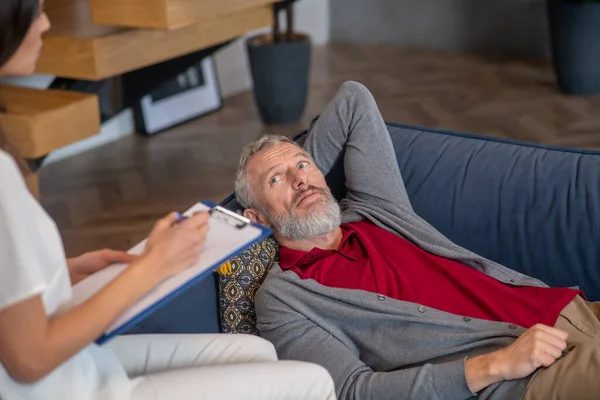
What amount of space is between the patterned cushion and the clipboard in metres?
0.58

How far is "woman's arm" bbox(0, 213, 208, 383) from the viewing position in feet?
4.42

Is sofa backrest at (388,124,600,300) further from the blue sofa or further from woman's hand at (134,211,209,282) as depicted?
woman's hand at (134,211,209,282)

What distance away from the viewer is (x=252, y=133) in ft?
16.9

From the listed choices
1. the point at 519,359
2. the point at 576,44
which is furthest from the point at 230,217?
the point at 576,44

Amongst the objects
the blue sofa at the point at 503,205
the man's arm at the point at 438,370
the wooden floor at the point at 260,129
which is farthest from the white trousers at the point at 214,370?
the wooden floor at the point at 260,129

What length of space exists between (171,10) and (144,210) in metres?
1.19

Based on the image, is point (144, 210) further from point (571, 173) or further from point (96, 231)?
point (571, 173)

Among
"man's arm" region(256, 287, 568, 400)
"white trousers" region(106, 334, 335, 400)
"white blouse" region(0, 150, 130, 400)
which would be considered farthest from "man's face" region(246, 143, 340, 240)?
"white blouse" region(0, 150, 130, 400)

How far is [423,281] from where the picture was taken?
230 centimetres

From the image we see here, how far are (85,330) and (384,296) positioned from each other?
98 centimetres

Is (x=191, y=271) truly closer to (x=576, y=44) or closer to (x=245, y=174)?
(x=245, y=174)

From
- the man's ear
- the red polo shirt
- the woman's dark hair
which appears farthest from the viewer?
the man's ear

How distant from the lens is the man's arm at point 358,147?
99.9 inches

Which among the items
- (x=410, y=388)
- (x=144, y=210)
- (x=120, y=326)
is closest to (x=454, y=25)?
(x=144, y=210)
